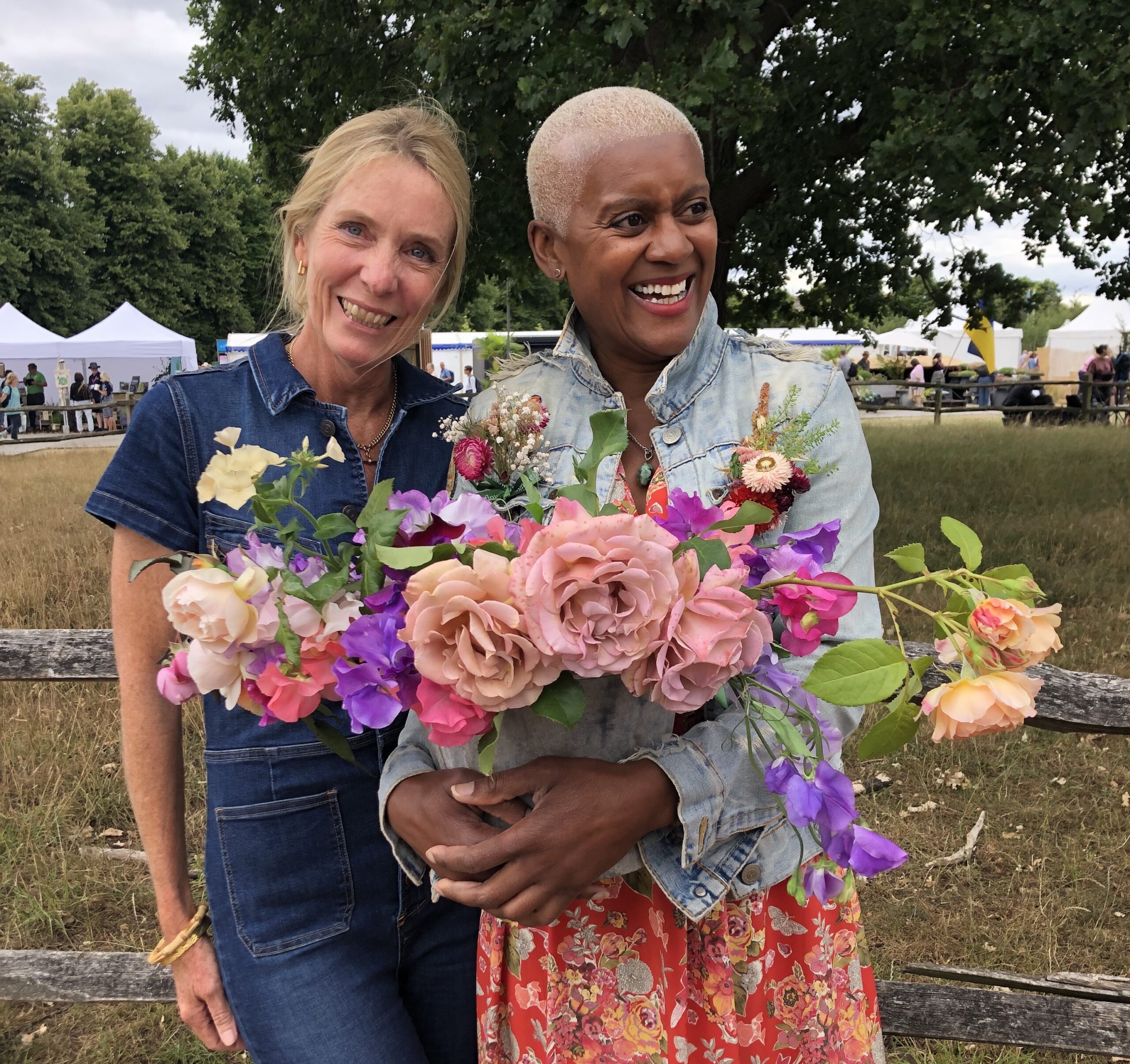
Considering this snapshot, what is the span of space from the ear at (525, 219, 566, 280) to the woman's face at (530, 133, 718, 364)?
5 cm

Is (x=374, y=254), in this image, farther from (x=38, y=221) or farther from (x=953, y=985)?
(x=38, y=221)

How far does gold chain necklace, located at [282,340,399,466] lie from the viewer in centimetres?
191

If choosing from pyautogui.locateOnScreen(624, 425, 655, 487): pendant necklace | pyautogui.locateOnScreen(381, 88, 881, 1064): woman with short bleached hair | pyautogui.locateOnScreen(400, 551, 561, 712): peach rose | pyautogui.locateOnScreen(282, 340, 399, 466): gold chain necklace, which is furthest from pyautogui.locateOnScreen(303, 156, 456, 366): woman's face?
Answer: pyautogui.locateOnScreen(400, 551, 561, 712): peach rose

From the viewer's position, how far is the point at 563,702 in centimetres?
109

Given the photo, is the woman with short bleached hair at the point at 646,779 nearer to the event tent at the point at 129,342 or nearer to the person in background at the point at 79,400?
the person in background at the point at 79,400

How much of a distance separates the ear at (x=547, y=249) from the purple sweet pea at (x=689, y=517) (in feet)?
2.58

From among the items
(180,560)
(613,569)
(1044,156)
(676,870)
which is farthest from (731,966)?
(1044,156)

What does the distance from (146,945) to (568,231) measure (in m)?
3.08

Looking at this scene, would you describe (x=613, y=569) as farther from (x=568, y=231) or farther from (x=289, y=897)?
(x=289, y=897)

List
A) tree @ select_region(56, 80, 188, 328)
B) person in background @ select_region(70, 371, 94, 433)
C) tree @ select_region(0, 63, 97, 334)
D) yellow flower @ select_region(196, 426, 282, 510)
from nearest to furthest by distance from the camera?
yellow flower @ select_region(196, 426, 282, 510) → person in background @ select_region(70, 371, 94, 433) → tree @ select_region(0, 63, 97, 334) → tree @ select_region(56, 80, 188, 328)

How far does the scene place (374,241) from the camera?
1.79 meters

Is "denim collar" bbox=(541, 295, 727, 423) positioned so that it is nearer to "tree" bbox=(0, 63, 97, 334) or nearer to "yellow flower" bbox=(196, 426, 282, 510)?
"yellow flower" bbox=(196, 426, 282, 510)

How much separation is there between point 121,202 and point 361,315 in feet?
158

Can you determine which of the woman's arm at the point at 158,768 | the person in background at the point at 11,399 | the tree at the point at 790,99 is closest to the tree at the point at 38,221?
the person in background at the point at 11,399
